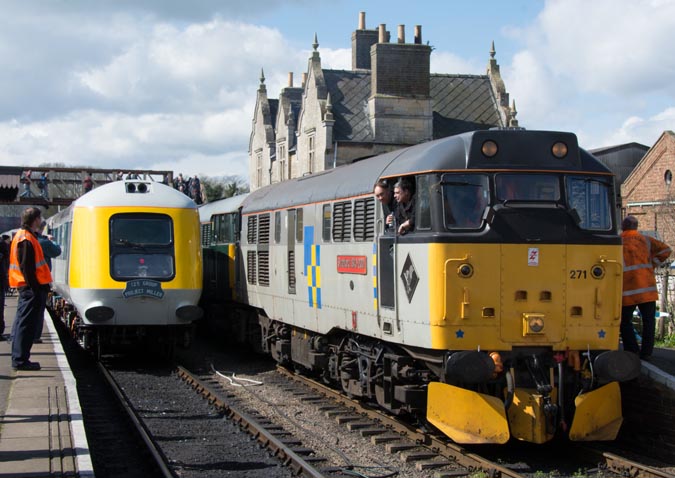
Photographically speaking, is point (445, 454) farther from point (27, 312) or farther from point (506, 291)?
point (27, 312)

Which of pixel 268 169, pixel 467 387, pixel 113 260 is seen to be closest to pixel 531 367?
pixel 467 387

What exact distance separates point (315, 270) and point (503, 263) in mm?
4074

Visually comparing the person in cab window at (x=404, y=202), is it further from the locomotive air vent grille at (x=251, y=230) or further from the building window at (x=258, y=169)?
the building window at (x=258, y=169)

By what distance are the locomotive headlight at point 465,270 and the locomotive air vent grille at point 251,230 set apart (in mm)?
7914

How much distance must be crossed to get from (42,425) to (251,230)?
817 cm

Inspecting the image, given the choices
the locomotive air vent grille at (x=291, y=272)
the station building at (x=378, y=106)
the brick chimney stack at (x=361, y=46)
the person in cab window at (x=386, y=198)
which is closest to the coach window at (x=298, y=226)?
the locomotive air vent grille at (x=291, y=272)

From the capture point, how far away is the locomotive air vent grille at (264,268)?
15.4 m

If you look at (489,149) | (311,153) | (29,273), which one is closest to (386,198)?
(489,149)

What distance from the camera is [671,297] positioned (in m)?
17.0

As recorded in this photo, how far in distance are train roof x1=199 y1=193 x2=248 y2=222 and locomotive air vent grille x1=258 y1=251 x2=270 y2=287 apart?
94.2 inches

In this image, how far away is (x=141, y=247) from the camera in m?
15.6

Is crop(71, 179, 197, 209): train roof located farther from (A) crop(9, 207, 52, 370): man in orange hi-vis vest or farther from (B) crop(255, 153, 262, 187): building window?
(B) crop(255, 153, 262, 187): building window

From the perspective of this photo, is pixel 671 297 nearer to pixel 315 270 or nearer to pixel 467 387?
pixel 315 270

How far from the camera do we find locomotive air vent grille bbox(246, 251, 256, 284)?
54.4 ft
